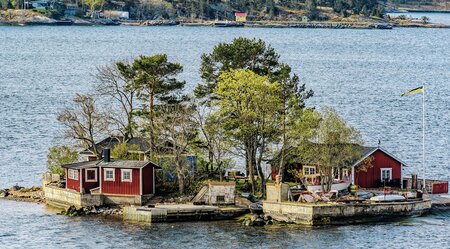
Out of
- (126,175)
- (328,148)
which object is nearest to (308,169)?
(328,148)

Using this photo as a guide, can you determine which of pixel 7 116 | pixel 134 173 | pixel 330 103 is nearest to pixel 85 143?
pixel 134 173

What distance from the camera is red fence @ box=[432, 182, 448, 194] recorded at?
74562 millimetres

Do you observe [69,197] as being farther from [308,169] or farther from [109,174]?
[308,169]

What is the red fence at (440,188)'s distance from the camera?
74562 mm

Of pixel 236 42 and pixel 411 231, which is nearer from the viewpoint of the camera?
pixel 411 231

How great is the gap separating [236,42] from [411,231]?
18.6 meters

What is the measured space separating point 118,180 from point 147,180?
160cm

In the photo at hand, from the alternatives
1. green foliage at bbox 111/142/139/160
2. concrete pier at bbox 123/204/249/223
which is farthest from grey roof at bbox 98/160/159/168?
concrete pier at bbox 123/204/249/223

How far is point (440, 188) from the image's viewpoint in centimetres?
7488

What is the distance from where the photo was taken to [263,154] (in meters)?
78.5

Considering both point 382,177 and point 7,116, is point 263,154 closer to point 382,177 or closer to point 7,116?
point 382,177

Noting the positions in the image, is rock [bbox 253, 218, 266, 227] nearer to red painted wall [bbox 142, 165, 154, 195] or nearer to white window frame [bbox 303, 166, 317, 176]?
white window frame [bbox 303, 166, 317, 176]

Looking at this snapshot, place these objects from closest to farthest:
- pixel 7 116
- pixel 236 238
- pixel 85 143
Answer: pixel 236 238
pixel 85 143
pixel 7 116

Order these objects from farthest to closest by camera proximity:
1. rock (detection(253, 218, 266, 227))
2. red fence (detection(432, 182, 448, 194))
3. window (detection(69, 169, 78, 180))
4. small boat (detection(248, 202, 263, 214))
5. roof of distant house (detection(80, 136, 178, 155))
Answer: red fence (detection(432, 182, 448, 194))
roof of distant house (detection(80, 136, 178, 155))
window (detection(69, 169, 78, 180))
small boat (detection(248, 202, 263, 214))
rock (detection(253, 218, 266, 227))
